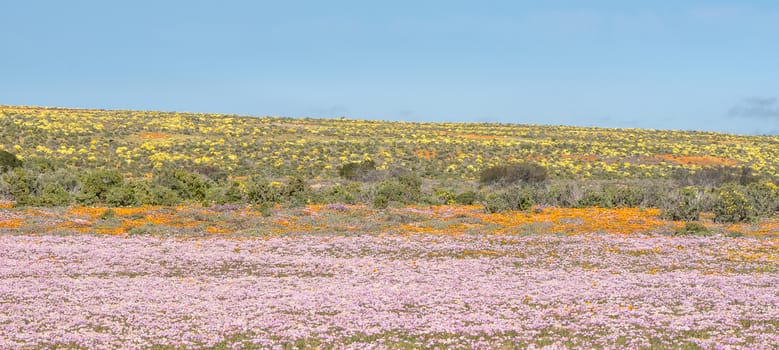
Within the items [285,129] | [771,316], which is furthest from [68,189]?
[285,129]

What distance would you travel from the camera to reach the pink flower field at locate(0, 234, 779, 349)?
38.8ft

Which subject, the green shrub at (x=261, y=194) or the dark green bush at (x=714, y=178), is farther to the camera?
the dark green bush at (x=714, y=178)

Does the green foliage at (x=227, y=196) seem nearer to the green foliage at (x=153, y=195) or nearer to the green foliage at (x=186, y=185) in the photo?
the green foliage at (x=186, y=185)

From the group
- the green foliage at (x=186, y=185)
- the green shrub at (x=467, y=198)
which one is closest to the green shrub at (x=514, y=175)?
the green shrub at (x=467, y=198)

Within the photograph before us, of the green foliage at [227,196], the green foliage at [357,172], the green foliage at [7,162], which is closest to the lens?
the green foliage at [227,196]

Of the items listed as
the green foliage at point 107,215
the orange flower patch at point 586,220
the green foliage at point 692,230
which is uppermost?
the green foliage at point 692,230

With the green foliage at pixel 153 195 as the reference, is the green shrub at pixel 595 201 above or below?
above

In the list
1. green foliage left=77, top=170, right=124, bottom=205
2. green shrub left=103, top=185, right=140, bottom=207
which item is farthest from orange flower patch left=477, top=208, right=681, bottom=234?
green foliage left=77, top=170, right=124, bottom=205

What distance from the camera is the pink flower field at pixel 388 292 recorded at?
38.8ft

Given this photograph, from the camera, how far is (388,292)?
15609mm

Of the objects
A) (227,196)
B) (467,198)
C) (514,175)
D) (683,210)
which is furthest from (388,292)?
(514,175)

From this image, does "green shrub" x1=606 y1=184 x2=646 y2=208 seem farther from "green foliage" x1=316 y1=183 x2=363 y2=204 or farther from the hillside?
the hillside

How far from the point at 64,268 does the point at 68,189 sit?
23586 millimetres

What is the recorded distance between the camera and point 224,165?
62.8 meters
